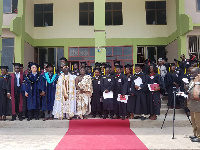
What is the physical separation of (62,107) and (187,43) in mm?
8730

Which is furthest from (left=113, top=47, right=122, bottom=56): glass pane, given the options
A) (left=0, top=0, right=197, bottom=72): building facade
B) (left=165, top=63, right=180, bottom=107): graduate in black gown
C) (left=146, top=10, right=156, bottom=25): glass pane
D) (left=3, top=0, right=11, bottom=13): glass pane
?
(left=3, top=0, right=11, bottom=13): glass pane

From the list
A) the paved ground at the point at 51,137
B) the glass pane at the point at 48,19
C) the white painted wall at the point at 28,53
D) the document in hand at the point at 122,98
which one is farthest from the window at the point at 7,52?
the document in hand at the point at 122,98

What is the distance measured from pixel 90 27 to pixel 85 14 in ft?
2.94

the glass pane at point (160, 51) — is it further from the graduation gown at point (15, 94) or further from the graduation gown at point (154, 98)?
the graduation gown at point (15, 94)

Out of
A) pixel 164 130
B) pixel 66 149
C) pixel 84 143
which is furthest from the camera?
pixel 164 130

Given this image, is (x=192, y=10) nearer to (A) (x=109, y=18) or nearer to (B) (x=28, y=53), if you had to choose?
(A) (x=109, y=18)

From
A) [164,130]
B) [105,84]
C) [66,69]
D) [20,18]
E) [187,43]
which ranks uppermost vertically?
[20,18]

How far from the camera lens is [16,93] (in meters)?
8.40

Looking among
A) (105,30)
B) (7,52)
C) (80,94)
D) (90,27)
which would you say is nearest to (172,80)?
(80,94)

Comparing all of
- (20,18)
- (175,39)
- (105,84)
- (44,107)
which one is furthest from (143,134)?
(20,18)

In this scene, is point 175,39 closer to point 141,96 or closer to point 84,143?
point 141,96

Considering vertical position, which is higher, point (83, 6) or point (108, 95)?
point (83, 6)

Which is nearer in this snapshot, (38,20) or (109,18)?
(109,18)

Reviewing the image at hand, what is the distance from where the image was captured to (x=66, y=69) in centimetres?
843
